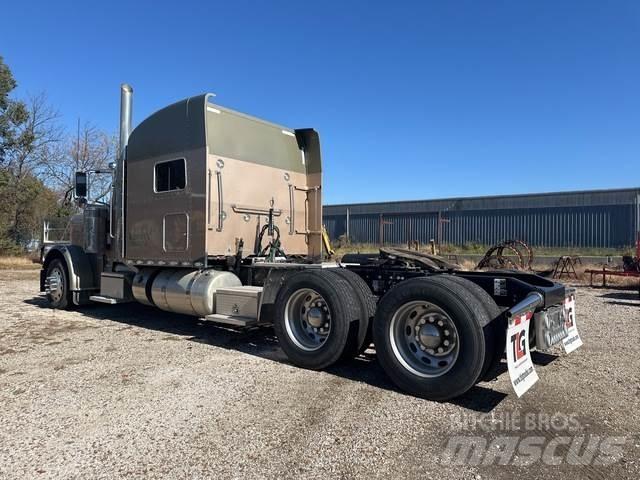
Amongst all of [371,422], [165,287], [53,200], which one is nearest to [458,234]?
[53,200]

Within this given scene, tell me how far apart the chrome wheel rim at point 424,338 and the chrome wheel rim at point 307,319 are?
94 cm

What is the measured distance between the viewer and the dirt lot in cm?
335

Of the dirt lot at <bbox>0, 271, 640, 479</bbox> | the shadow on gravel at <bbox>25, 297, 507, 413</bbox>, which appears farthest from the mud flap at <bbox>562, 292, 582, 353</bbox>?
the shadow on gravel at <bbox>25, 297, 507, 413</bbox>

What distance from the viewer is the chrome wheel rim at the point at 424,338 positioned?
4.68 meters

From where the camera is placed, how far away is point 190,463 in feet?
11.1

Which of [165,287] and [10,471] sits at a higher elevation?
[165,287]

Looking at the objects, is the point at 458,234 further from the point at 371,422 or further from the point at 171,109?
the point at 371,422

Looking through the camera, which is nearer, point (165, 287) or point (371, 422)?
point (371, 422)

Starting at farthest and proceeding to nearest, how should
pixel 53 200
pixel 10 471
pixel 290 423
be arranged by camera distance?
pixel 53 200 → pixel 290 423 → pixel 10 471

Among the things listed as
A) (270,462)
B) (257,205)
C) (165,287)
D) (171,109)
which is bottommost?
(270,462)

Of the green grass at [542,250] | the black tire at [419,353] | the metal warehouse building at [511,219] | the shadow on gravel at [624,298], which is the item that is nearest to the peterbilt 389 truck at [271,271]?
A: the black tire at [419,353]

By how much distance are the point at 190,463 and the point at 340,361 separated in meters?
2.43

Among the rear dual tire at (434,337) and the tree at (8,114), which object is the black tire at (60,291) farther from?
the tree at (8,114)

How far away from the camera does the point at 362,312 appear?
545 cm
